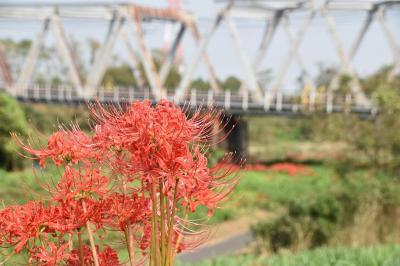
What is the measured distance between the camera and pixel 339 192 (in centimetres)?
1309

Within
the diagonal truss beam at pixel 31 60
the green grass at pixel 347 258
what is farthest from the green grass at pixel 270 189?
the diagonal truss beam at pixel 31 60

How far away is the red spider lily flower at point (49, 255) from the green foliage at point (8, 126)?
21.8 metres

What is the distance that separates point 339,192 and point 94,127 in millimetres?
10813

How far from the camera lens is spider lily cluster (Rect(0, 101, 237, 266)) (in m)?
2.54

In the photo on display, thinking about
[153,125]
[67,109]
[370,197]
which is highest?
[67,109]

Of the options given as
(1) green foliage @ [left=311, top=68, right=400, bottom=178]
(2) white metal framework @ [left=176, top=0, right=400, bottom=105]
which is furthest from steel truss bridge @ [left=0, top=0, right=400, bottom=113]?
(1) green foliage @ [left=311, top=68, right=400, bottom=178]

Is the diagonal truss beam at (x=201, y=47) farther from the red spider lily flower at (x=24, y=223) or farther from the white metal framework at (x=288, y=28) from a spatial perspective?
the red spider lily flower at (x=24, y=223)

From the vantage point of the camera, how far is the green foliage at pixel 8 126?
81.0 feet

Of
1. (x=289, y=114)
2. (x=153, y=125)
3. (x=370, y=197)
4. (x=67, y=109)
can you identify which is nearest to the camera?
(x=153, y=125)

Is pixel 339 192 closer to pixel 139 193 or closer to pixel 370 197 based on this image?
pixel 370 197

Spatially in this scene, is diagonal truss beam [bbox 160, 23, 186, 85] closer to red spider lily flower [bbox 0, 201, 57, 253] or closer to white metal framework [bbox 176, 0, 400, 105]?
white metal framework [bbox 176, 0, 400, 105]

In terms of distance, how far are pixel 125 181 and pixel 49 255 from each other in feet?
1.36

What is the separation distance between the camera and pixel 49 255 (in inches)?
108

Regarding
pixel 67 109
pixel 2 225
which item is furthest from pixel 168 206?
pixel 67 109
